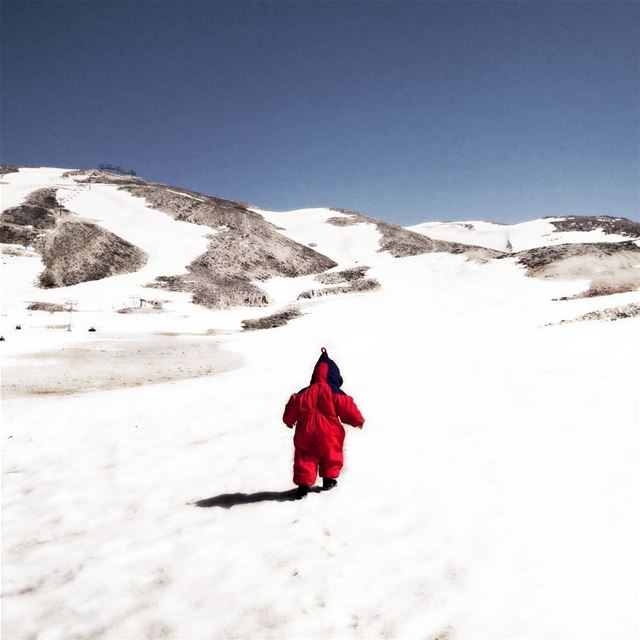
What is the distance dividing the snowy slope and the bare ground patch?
8611cm

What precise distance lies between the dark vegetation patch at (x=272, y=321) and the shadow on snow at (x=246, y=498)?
84.9 feet

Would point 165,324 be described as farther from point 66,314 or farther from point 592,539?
point 592,539

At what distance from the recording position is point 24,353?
21.1 m

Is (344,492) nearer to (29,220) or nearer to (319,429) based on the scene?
(319,429)

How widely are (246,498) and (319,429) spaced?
5.20 ft

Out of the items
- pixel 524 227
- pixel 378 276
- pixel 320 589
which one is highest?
pixel 524 227

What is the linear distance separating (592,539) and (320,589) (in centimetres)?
281

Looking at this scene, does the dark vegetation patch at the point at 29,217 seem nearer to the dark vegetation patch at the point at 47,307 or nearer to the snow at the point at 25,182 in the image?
the snow at the point at 25,182

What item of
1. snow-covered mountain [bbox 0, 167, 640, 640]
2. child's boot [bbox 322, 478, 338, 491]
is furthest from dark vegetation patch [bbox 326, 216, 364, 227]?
child's boot [bbox 322, 478, 338, 491]

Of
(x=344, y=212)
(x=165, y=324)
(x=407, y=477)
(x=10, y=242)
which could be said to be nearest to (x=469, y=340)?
(x=407, y=477)

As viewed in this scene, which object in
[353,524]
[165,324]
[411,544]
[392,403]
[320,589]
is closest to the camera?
[320,589]

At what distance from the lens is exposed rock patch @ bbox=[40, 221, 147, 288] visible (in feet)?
154

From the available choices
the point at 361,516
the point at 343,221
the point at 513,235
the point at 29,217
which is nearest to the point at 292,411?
the point at 361,516

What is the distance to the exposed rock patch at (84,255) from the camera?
1843 inches
